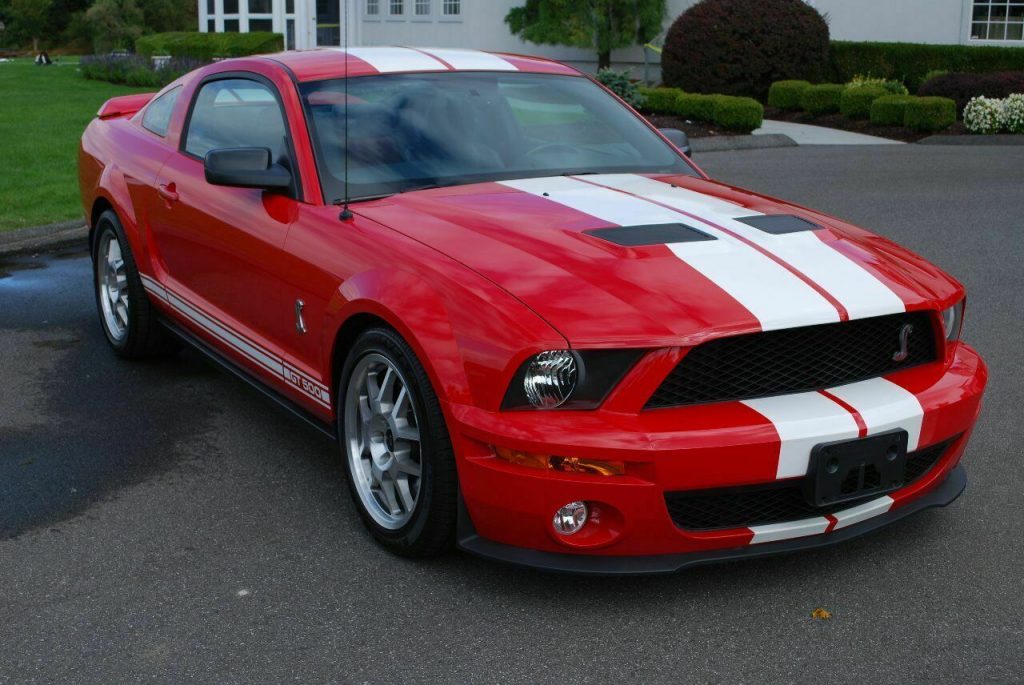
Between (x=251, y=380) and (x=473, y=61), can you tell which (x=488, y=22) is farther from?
(x=251, y=380)

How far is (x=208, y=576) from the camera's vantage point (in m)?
3.97

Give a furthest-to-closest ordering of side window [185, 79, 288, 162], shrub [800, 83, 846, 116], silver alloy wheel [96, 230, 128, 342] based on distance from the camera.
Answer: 1. shrub [800, 83, 846, 116]
2. silver alloy wheel [96, 230, 128, 342]
3. side window [185, 79, 288, 162]

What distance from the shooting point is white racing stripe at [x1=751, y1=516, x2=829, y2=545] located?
12.0 feet

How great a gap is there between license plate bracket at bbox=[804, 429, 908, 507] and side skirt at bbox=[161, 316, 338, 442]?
5.44ft

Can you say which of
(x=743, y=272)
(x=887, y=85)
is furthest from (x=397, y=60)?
(x=887, y=85)

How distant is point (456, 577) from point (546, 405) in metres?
0.72

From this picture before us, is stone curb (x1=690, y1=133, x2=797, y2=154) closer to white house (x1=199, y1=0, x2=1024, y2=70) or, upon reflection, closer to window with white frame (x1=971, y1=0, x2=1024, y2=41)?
white house (x1=199, y1=0, x2=1024, y2=70)

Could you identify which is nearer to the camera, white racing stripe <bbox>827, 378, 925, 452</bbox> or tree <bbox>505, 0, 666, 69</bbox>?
white racing stripe <bbox>827, 378, 925, 452</bbox>

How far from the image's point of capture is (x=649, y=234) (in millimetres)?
4090

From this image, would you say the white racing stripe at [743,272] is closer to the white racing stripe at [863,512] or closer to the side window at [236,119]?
the white racing stripe at [863,512]

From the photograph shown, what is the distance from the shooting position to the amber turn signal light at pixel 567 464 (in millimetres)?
3480

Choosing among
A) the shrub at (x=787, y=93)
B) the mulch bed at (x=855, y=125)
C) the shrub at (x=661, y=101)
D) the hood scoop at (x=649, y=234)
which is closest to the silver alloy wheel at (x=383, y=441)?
the hood scoop at (x=649, y=234)

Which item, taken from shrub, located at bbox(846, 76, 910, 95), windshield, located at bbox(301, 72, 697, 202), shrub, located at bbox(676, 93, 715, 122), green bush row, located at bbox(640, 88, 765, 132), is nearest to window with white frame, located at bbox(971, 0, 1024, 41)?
shrub, located at bbox(846, 76, 910, 95)

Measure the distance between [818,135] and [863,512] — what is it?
52.4 feet
